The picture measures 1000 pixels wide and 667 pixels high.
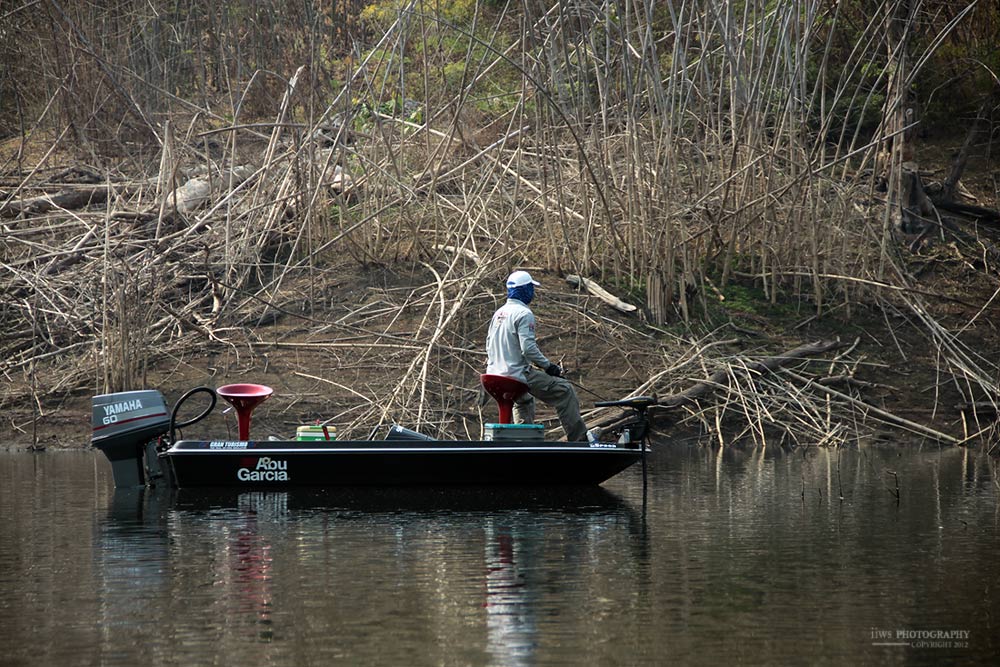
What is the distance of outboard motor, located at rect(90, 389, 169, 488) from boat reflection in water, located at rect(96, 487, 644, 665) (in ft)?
0.86

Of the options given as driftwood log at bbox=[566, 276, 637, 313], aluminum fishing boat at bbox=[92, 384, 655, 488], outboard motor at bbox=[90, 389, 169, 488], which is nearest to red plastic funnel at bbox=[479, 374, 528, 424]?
aluminum fishing boat at bbox=[92, 384, 655, 488]

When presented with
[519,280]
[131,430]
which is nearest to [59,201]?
[131,430]

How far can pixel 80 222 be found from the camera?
1933cm

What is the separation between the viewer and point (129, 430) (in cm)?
1219

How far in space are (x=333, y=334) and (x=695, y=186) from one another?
193 inches

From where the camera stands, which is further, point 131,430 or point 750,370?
point 750,370

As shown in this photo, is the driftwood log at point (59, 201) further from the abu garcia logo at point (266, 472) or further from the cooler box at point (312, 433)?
the abu garcia logo at point (266, 472)

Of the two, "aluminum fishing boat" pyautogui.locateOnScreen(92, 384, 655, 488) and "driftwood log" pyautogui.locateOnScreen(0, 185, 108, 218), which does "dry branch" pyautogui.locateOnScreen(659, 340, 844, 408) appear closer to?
"aluminum fishing boat" pyautogui.locateOnScreen(92, 384, 655, 488)

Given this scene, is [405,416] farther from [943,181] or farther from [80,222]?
[943,181]

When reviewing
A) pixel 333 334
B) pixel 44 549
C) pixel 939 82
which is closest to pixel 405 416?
pixel 333 334

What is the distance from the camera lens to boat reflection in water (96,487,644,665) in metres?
6.63

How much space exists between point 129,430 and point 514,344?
3403 mm

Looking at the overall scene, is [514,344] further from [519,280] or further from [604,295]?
[604,295]

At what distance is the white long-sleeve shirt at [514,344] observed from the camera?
12344mm
